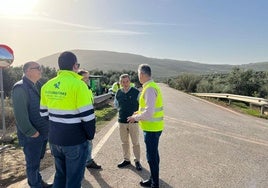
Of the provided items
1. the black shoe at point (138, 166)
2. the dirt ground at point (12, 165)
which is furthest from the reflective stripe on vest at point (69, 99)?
the black shoe at point (138, 166)

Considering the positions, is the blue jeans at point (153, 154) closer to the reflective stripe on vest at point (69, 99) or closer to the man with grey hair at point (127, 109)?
the man with grey hair at point (127, 109)

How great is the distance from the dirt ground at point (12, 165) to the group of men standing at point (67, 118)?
0.78 metres

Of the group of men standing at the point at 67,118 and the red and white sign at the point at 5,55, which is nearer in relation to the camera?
the group of men standing at the point at 67,118

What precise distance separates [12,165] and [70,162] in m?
3.02

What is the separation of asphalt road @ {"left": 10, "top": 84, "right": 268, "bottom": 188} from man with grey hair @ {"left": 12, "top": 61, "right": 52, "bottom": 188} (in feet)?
2.57

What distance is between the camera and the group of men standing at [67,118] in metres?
3.81

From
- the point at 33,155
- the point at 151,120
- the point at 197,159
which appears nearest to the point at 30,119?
the point at 33,155

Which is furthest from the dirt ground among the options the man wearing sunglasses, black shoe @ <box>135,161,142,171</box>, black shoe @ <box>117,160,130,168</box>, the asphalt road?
the man wearing sunglasses

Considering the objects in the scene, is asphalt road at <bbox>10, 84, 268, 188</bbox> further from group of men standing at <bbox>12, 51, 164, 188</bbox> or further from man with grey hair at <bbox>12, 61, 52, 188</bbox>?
man with grey hair at <bbox>12, 61, 52, 188</bbox>

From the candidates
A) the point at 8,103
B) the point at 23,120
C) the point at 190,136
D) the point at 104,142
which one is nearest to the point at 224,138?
the point at 190,136

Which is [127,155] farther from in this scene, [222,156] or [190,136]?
[190,136]

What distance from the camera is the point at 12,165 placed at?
6410mm

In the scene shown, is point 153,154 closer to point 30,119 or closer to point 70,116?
point 70,116

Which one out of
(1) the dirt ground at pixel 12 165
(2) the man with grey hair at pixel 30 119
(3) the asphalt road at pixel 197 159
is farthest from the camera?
(1) the dirt ground at pixel 12 165
